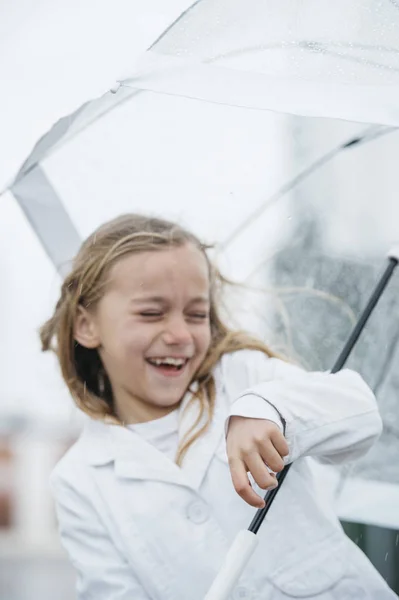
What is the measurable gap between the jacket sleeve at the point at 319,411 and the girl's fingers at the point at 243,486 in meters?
0.07

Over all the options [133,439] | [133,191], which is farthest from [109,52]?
[133,439]

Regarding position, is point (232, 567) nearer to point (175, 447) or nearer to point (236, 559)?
point (236, 559)

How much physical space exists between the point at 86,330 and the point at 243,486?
0.46 meters

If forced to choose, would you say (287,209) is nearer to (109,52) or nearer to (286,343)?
(286,343)

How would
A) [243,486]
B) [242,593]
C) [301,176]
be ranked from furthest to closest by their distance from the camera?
[301,176]
[242,593]
[243,486]

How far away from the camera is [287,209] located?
4.52 feet

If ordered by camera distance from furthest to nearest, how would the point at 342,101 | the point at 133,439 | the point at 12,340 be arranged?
the point at 12,340, the point at 133,439, the point at 342,101

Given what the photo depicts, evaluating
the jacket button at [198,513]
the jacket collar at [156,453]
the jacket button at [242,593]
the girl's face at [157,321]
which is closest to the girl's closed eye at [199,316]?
the girl's face at [157,321]

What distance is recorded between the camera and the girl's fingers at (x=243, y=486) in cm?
105

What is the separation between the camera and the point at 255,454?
1.08 metres

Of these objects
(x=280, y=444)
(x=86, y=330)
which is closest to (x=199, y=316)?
(x=86, y=330)

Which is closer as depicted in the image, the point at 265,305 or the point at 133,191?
the point at 133,191

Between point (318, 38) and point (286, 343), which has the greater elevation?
point (318, 38)

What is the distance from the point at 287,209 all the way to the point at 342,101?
30 centimetres
